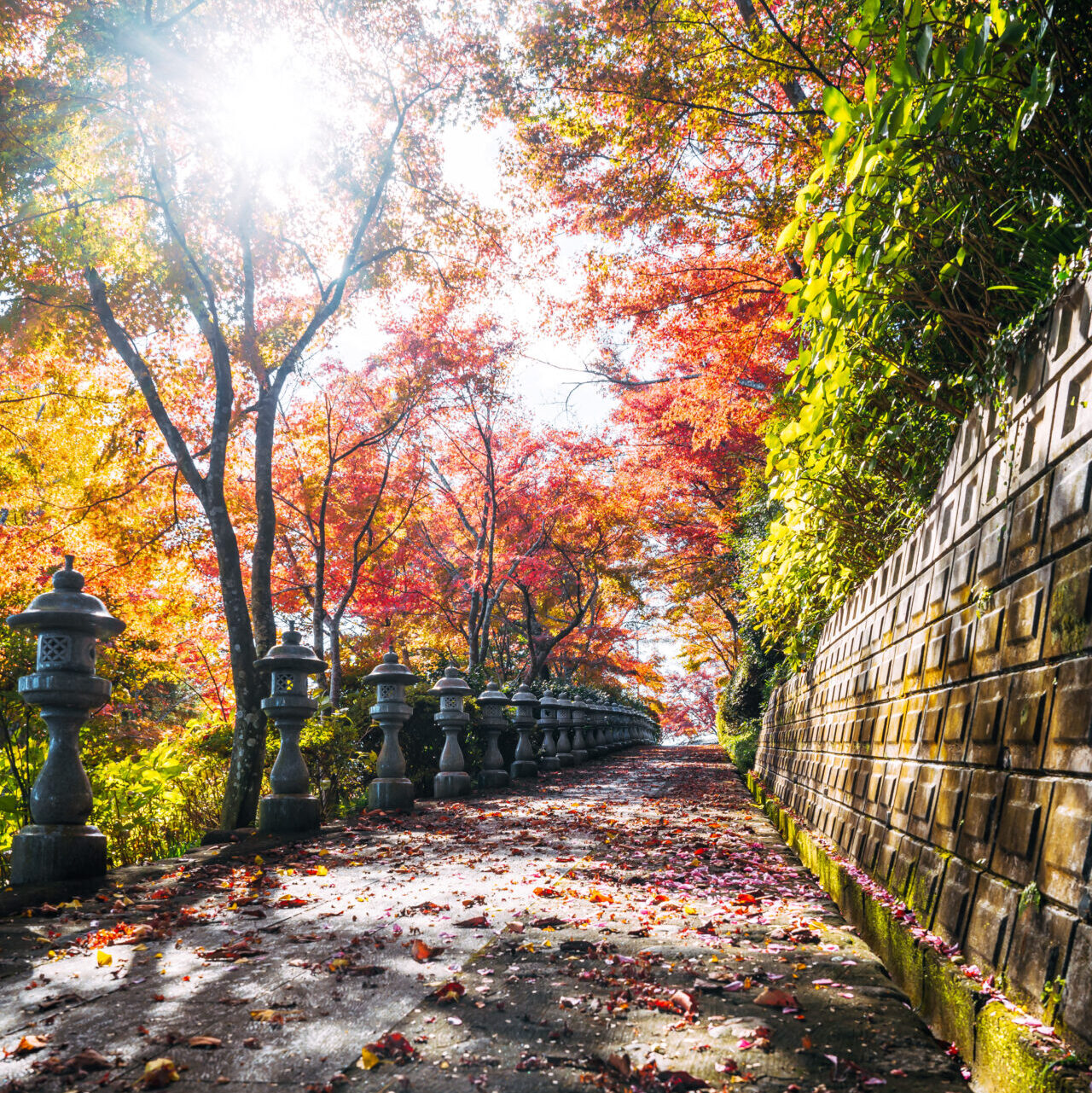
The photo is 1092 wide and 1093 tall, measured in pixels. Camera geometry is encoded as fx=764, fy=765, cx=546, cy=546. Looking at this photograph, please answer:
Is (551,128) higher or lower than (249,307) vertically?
higher

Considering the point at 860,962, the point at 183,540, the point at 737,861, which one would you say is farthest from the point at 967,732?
the point at 183,540

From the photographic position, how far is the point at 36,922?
361 cm

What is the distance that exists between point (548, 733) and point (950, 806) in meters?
13.8

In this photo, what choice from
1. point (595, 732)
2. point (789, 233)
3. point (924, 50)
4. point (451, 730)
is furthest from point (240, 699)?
point (595, 732)

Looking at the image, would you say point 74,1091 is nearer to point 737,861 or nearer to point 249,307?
point 737,861

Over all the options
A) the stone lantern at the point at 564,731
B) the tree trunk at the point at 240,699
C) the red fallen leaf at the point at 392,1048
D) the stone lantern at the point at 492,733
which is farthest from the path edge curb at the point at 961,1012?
the stone lantern at the point at 564,731

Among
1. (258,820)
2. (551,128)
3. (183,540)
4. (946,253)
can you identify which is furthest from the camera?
(183,540)

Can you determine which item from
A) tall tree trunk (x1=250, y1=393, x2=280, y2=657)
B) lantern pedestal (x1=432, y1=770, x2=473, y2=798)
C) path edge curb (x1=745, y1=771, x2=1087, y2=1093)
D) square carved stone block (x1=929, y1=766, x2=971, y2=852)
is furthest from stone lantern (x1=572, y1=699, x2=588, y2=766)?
square carved stone block (x1=929, y1=766, x2=971, y2=852)

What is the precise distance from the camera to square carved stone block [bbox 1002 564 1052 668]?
6.22 feet

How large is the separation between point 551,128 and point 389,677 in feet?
21.3

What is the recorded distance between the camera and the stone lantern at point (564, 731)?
1633cm

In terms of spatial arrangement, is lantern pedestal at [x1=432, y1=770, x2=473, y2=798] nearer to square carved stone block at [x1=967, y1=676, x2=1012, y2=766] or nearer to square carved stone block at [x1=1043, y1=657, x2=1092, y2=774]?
square carved stone block at [x1=967, y1=676, x2=1012, y2=766]

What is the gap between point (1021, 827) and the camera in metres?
1.85

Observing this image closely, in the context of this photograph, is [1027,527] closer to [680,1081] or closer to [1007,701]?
[1007,701]
